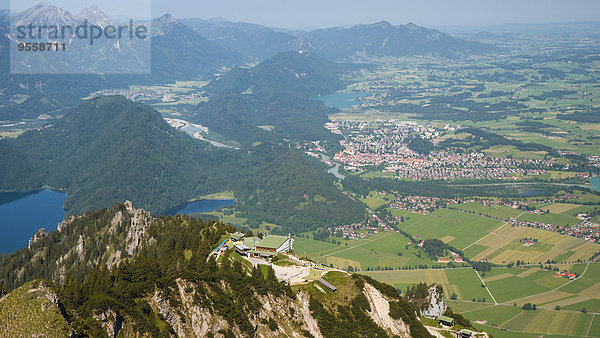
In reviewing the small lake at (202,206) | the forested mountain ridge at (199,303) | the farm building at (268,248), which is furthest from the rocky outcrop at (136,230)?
the small lake at (202,206)

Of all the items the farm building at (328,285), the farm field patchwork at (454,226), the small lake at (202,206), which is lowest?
the small lake at (202,206)

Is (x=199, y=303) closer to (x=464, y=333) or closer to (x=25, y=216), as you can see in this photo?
(x=464, y=333)

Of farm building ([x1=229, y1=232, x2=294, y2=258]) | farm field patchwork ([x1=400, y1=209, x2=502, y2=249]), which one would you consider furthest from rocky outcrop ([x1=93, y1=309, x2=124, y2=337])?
farm field patchwork ([x1=400, y1=209, x2=502, y2=249])

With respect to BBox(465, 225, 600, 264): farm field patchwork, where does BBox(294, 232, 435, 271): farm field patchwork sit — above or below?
below

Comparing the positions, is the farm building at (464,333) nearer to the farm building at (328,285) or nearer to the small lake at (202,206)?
the farm building at (328,285)

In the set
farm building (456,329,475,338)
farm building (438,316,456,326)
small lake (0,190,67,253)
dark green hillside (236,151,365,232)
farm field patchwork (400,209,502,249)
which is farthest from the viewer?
dark green hillside (236,151,365,232)

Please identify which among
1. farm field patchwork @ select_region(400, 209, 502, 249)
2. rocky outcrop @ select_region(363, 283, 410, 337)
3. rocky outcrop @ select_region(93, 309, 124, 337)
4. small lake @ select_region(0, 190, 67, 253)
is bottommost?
small lake @ select_region(0, 190, 67, 253)

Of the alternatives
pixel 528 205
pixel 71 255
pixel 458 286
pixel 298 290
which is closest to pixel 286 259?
pixel 298 290

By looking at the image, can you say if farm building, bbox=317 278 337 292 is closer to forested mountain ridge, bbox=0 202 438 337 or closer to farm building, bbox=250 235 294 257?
forested mountain ridge, bbox=0 202 438 337
